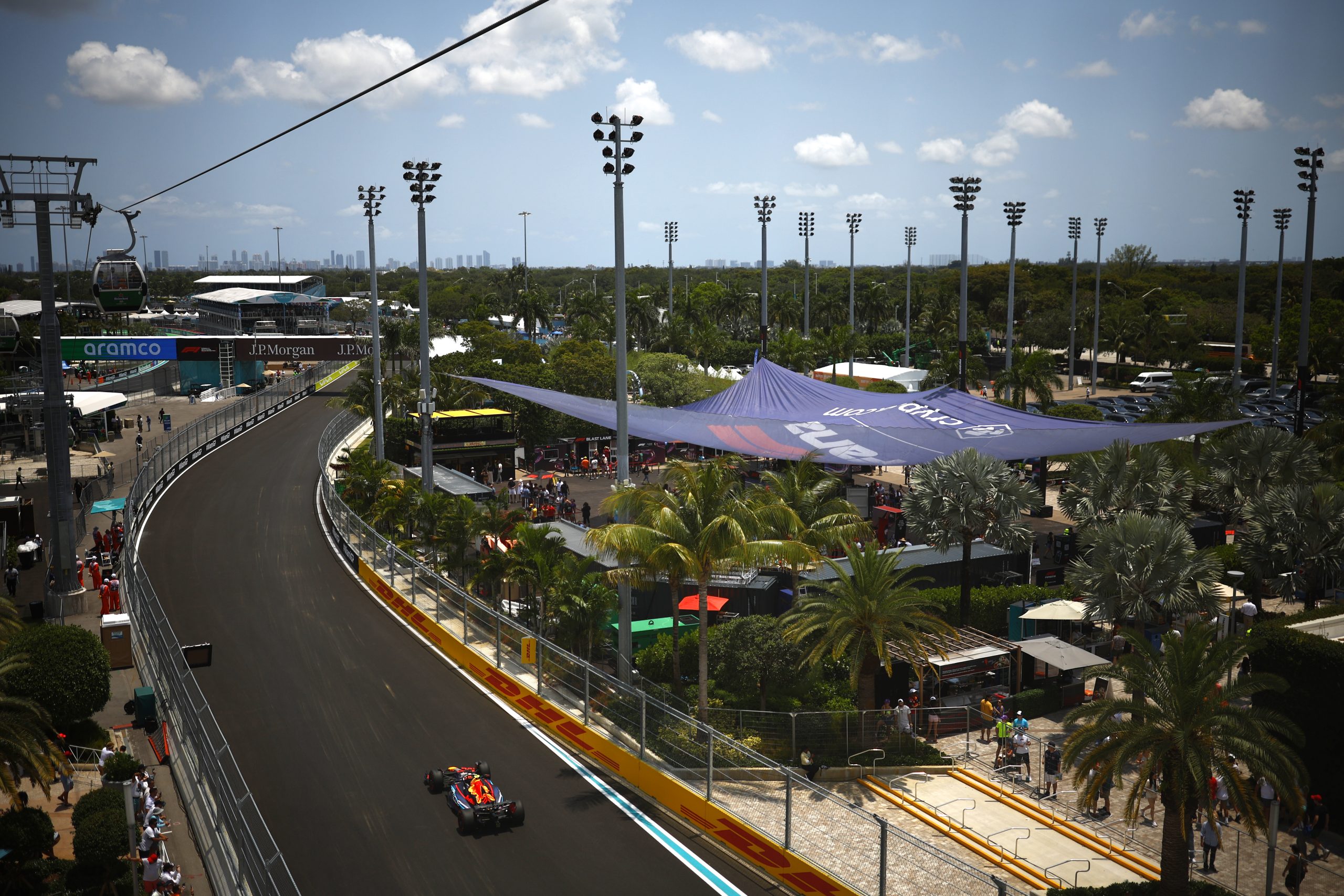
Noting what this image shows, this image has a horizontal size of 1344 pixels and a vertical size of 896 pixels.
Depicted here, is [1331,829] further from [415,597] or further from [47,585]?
[47,585]

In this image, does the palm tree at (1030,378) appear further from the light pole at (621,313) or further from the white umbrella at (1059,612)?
the light pole at (621,313)

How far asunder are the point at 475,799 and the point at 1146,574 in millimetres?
16809

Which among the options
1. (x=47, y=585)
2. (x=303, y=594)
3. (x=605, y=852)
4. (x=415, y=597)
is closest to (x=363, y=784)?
(x=605, y=852)

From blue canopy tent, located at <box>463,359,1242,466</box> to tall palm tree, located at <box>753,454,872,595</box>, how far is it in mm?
4177

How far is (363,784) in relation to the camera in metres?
17.2

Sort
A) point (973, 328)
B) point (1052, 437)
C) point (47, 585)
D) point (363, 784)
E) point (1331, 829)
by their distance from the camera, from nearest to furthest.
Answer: point (363, 784)
point (1331, 829)
point (47, 585)
point (1052, 437)
point (973, 328)

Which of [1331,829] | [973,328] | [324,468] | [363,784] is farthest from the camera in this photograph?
[973,328]

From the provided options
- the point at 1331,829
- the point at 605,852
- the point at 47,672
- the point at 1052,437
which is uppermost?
the point at 1052,437

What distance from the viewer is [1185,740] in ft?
47.5

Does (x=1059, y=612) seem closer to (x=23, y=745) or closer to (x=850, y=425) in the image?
(x=850, y=425)

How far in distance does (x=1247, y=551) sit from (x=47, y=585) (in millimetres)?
32502

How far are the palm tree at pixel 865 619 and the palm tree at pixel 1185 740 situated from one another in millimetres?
5879

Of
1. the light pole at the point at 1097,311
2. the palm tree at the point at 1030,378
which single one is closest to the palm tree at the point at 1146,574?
the palm tree at the point at 1030,378

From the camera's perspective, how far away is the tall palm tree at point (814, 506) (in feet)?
83.3
